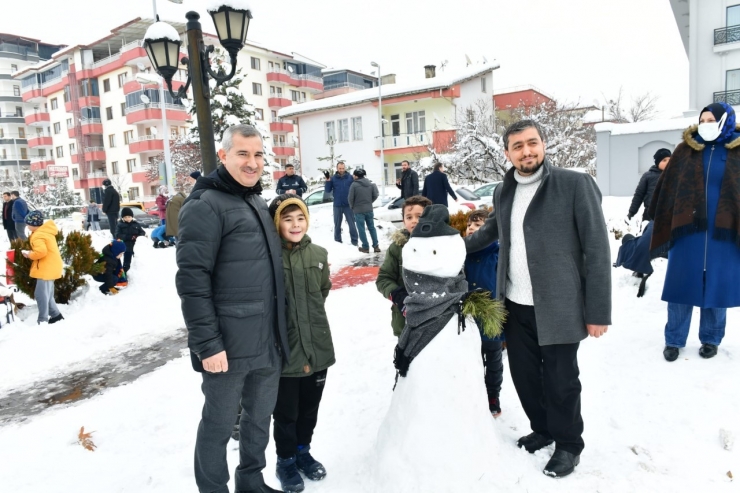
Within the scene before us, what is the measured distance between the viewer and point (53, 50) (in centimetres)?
6550

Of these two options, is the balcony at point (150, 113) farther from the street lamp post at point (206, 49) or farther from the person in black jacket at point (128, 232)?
the street lamp post at point (206, 49)

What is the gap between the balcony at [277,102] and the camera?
49312 mm

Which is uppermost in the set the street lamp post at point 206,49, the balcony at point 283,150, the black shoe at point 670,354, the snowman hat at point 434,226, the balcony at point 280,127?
the balcony at point 280,127

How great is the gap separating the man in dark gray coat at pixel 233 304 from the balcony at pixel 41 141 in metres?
61.1

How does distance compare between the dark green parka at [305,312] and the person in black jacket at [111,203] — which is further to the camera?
the person in black jacket at [111,203]

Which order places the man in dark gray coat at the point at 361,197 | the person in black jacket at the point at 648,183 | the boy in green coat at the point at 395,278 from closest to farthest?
the boy in green coat at the point at 395,278
the person in black jacket at the point at 648,183
the man in dark gray coat at the point at 361,197

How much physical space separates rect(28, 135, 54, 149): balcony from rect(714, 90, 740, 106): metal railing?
59.3m

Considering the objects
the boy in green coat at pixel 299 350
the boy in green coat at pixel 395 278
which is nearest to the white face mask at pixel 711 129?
the boy in green coat at pixel 395 278

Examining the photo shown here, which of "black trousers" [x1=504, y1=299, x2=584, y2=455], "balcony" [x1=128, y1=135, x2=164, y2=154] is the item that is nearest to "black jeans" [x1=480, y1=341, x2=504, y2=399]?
"black trousers" [x1=504, y1=299, x2=584, y2=455]

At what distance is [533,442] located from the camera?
3117 mm

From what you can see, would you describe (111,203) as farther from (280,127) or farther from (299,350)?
(280,127)

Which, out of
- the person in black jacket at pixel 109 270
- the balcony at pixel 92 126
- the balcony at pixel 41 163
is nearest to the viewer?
the person in black jacket at pixel 109 270

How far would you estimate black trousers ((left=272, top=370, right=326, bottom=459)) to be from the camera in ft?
9.66

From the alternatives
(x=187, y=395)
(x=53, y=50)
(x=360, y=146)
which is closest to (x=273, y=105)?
(x=360, y=146)
